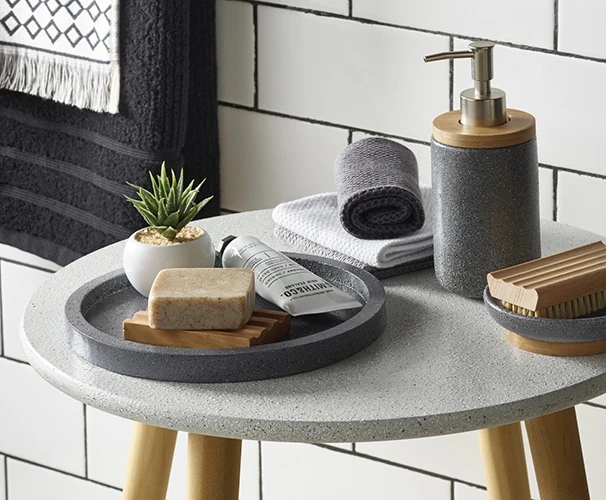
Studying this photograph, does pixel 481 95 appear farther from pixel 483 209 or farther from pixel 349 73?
pixel 349 73

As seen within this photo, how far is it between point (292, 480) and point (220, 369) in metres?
0.68

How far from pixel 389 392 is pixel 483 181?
170 millimetres

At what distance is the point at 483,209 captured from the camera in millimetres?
750

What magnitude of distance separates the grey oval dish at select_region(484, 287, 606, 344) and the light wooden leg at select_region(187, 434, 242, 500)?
22cm

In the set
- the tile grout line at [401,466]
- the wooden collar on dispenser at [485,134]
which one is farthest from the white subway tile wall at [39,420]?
the wooden collar on dispenser at [485,134]

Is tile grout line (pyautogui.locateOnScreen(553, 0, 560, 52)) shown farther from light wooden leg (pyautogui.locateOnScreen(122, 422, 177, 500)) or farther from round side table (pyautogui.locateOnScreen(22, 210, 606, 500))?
light wooden leg (pyautogui.locateOnScreen(122, 422, 177, 500))

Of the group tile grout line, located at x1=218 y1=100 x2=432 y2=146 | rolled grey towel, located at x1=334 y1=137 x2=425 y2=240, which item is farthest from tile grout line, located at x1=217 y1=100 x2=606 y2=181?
rolled grey towel, located at x1=334 y1=137 x2=425 y2=240

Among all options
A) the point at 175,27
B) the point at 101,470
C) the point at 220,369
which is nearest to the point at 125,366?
the point at 220,369

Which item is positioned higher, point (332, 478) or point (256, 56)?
point (256, 56)

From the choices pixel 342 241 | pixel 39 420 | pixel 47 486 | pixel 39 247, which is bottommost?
pixel 47 486

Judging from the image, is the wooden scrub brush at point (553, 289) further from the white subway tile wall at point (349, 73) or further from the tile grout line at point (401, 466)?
the tile grout line at point (401, 466)

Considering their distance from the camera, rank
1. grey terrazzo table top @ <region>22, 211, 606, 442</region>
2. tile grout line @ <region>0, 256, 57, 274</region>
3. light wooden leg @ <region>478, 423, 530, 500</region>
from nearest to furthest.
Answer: grey terrazzo table top @ <region>22, 211, 606, 442</region> < light wooden leg @ <region>478, 423, 530, 500</region> < tile grout line @ <region>0, 256, 57, 274</region>

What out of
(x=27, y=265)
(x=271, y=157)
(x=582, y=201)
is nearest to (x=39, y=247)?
(x=27, y=265)

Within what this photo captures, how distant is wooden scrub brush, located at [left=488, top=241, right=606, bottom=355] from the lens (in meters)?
0.68
